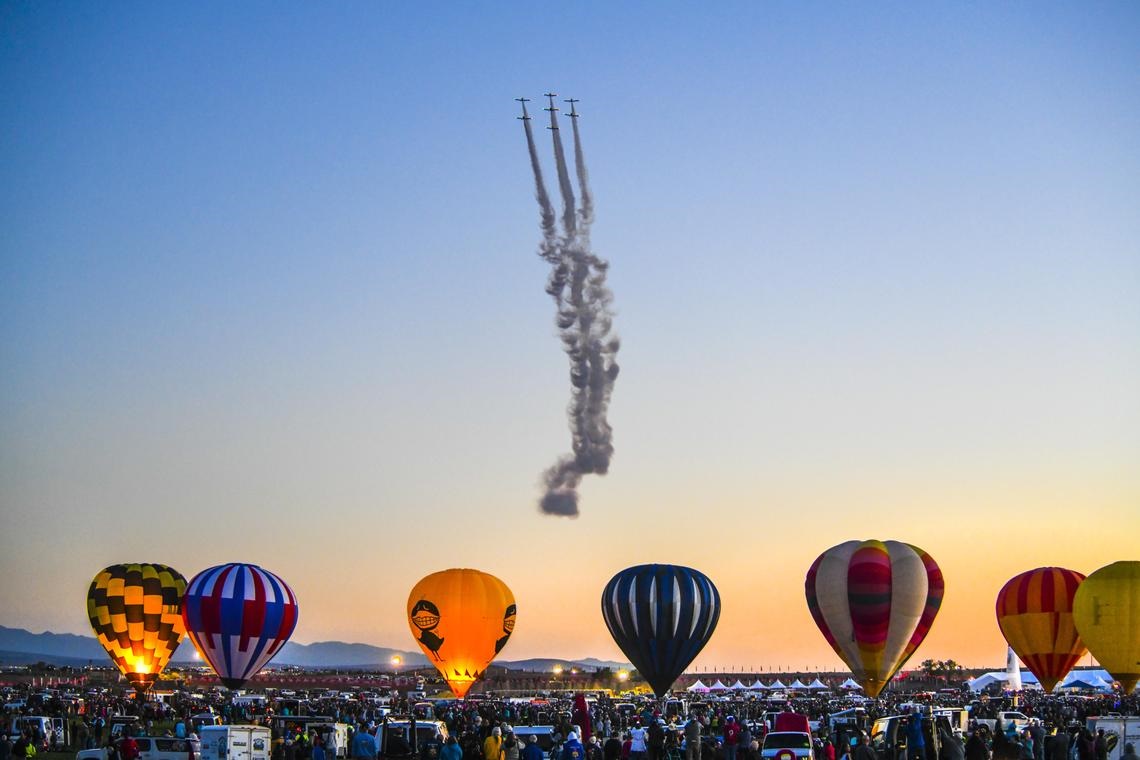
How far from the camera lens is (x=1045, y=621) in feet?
149

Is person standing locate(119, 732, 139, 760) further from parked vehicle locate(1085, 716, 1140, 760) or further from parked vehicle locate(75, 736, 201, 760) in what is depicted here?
parked vehicle locate(1085, 716, 1140, 760)

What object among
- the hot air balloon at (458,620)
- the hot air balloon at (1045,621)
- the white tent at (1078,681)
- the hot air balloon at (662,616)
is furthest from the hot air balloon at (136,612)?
the white tent at (1078,681)

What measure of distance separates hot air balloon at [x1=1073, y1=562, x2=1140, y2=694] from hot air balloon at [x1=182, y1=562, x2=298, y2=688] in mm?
26239

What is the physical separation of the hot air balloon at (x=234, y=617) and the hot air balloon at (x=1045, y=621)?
26.0 meters

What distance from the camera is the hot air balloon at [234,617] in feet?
132

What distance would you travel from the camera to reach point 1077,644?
4559 cm

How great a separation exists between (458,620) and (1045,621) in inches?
817

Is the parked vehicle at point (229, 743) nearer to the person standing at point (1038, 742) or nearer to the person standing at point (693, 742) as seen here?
the person standing at point (693, 742)

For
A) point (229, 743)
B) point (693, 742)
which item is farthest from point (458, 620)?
point (693, 742)

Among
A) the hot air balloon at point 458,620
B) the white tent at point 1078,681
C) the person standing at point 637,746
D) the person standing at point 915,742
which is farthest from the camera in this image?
the white tent at point 1078,681

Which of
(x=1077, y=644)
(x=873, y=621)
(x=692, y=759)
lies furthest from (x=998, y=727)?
(x=1077, y=644)

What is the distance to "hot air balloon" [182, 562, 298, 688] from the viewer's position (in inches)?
1581

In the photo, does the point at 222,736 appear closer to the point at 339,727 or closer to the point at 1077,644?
the point at 339,727

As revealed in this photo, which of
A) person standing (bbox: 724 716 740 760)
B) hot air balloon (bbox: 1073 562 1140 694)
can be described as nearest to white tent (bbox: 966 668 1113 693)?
hot air balloon (bbox: 1073 562 1140 694)
